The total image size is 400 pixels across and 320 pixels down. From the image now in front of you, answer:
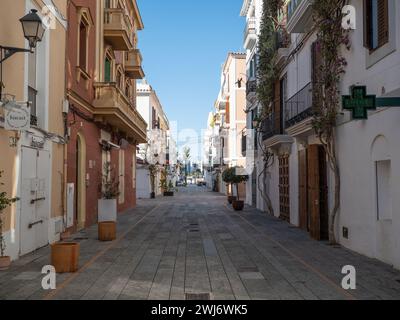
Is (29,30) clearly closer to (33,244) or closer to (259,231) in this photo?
(33,244)

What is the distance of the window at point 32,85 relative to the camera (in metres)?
11.5

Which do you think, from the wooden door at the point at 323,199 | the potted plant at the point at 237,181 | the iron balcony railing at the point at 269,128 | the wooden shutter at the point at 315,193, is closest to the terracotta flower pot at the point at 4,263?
the wooden shutter at the point at 315,193

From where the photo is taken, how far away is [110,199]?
56.7ft

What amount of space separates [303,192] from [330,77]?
4.83m

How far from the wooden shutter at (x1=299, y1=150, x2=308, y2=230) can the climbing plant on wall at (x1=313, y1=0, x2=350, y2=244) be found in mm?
2876

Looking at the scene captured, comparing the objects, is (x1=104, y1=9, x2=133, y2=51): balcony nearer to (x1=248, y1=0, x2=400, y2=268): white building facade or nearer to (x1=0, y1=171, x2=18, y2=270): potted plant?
(x1=248, y1=0, x2=400, y2=268): white building facade

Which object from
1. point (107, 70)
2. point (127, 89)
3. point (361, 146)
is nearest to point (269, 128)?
point (107, 70)

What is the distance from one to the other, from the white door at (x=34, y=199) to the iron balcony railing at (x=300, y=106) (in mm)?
7152

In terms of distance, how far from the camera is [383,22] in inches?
374

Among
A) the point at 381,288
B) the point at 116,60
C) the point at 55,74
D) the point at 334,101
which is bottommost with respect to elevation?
the point at 381,288

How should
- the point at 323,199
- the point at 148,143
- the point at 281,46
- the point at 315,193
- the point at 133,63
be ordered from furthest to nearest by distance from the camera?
the point at 148,143
the point at 133,63
the point at 281,46
the point at 323,199
the point at 315,193

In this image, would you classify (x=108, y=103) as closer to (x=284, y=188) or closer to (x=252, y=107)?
(x=284, y=188)
